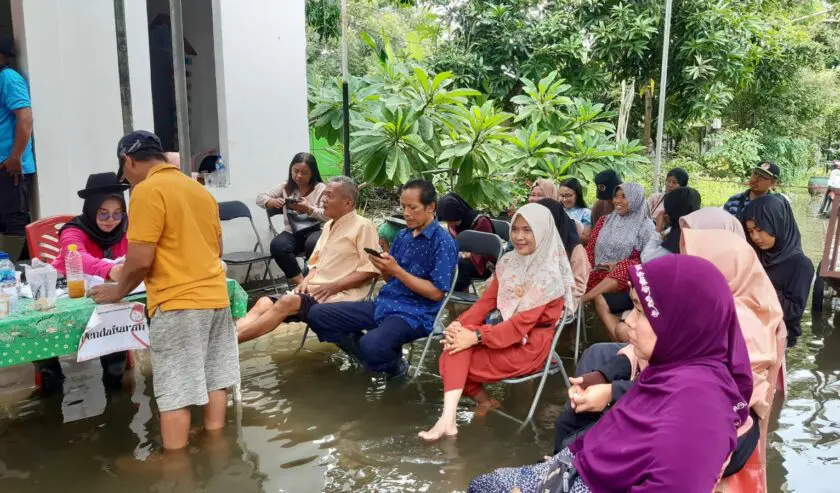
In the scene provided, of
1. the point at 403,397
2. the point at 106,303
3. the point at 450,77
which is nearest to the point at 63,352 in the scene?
the point at 106,303

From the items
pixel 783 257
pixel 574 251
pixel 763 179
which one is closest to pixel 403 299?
pixel 574 251

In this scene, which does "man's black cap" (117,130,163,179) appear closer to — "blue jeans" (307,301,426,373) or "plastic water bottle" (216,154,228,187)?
"blue jeans" (307,301,426,373)

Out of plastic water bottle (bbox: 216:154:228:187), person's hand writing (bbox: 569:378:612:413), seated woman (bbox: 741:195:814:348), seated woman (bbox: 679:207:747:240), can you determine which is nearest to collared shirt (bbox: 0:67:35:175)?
plastic water bottle (bbox: 216:154:228:187)

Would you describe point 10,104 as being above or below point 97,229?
above

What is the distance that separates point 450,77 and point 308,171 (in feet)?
6.72

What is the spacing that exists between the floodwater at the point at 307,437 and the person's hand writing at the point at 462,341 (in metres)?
0.44

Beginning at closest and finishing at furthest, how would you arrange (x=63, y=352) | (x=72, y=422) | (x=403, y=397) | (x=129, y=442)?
(x=63, y=352)
(x=129, y=442)
(x=72, y=422)
(x=403, y=397)

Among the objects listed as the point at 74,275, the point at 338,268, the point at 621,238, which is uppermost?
the point at 74,275

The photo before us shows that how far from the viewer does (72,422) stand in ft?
11.9

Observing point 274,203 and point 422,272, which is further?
point 274,203

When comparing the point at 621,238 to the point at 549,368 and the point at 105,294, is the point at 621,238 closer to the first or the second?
the point at 549,368

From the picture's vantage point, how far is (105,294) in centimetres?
312

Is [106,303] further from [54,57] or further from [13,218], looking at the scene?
[54,57]

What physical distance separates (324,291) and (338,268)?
20 cm
